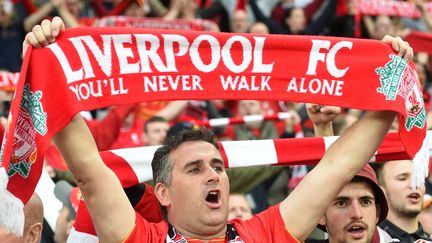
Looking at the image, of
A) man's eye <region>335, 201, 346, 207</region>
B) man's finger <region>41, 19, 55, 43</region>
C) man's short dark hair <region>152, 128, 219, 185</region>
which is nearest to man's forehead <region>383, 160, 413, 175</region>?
man's eye <region>335, 201, 346, 207</region>

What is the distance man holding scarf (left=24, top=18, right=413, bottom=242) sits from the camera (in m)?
4.86

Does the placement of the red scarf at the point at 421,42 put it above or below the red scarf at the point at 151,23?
above

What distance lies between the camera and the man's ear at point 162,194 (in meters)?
5.16

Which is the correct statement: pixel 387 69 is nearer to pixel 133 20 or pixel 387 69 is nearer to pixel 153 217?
pixel 153 217

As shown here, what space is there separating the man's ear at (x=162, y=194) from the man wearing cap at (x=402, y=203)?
181cm

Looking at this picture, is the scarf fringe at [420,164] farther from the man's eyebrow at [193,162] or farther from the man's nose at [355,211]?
the man's eyebrow at [193,162]

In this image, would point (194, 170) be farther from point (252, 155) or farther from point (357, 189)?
point (357, 189)

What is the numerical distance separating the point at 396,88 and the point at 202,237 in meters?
1.09

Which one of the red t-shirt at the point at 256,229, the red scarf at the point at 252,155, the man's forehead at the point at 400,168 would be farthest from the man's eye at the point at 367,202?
the man's forehead at the point at 400,168

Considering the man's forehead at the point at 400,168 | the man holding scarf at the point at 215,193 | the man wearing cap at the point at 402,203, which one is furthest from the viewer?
the man's forehead at the point at 400,168

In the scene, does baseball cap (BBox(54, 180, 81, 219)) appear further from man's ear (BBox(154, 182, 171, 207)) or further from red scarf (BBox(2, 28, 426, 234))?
red scarf (BBox(2, 28, 426, 234))

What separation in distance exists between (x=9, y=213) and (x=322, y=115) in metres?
1.88

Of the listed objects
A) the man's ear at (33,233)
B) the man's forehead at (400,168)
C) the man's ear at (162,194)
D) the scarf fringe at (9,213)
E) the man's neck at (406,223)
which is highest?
the man's forehead at (400,168)

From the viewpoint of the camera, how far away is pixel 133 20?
36.5ft
